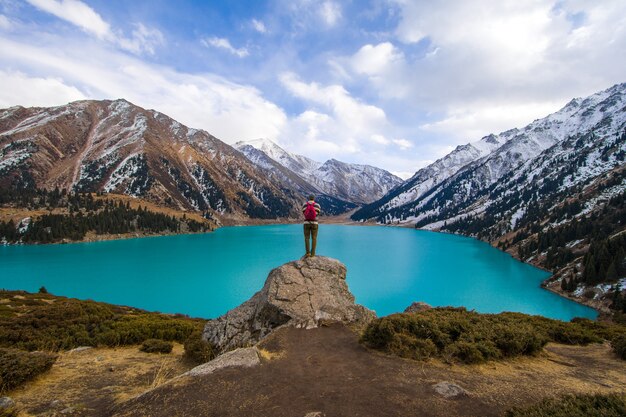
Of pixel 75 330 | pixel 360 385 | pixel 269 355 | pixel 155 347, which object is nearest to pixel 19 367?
pixel 155 347

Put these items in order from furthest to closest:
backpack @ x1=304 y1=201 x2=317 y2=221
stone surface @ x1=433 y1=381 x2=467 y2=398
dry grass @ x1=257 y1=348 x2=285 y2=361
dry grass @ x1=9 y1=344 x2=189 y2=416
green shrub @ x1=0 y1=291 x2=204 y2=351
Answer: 1. backpack @ x1=304 y1=201 x2=317 y2=221
2. green shrub @ x1=0 y1=291 x2=204 y2=351
3. dry grass @ x1=257 y1=348 x2=285 y2=361
4. dry grass @ x1=9 y1=344 x2=189 y2=416
5. stone surface @ x1=433 y1=381 x2=467 y2=398

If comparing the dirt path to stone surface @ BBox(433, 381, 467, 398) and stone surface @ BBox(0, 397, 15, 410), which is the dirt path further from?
stone surface @ BBox(0, 397, 15, 410)

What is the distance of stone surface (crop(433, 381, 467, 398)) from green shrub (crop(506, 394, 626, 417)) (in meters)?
1.43

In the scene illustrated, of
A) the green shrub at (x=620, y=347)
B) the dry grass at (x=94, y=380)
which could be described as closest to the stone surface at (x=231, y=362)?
the dry grass at (x=94, y=380)

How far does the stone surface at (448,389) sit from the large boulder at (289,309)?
7238mm

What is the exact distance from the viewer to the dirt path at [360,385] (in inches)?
331

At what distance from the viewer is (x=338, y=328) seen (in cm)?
1581

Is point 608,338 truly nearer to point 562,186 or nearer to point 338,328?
point 338,328

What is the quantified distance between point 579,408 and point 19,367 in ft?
53.7

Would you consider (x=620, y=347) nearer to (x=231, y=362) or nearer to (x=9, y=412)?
(x=231, y=362)

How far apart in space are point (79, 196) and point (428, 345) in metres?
203

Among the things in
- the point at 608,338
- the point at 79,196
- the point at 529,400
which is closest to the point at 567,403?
the point at 529,400

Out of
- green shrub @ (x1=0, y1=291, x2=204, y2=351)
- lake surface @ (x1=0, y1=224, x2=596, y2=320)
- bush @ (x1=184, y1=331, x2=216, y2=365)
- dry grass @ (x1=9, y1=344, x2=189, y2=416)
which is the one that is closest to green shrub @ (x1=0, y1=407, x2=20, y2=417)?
dry grass @ (x1=9, y1=344, x2=189, y2=416)

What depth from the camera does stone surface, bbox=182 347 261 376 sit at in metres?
10.6
